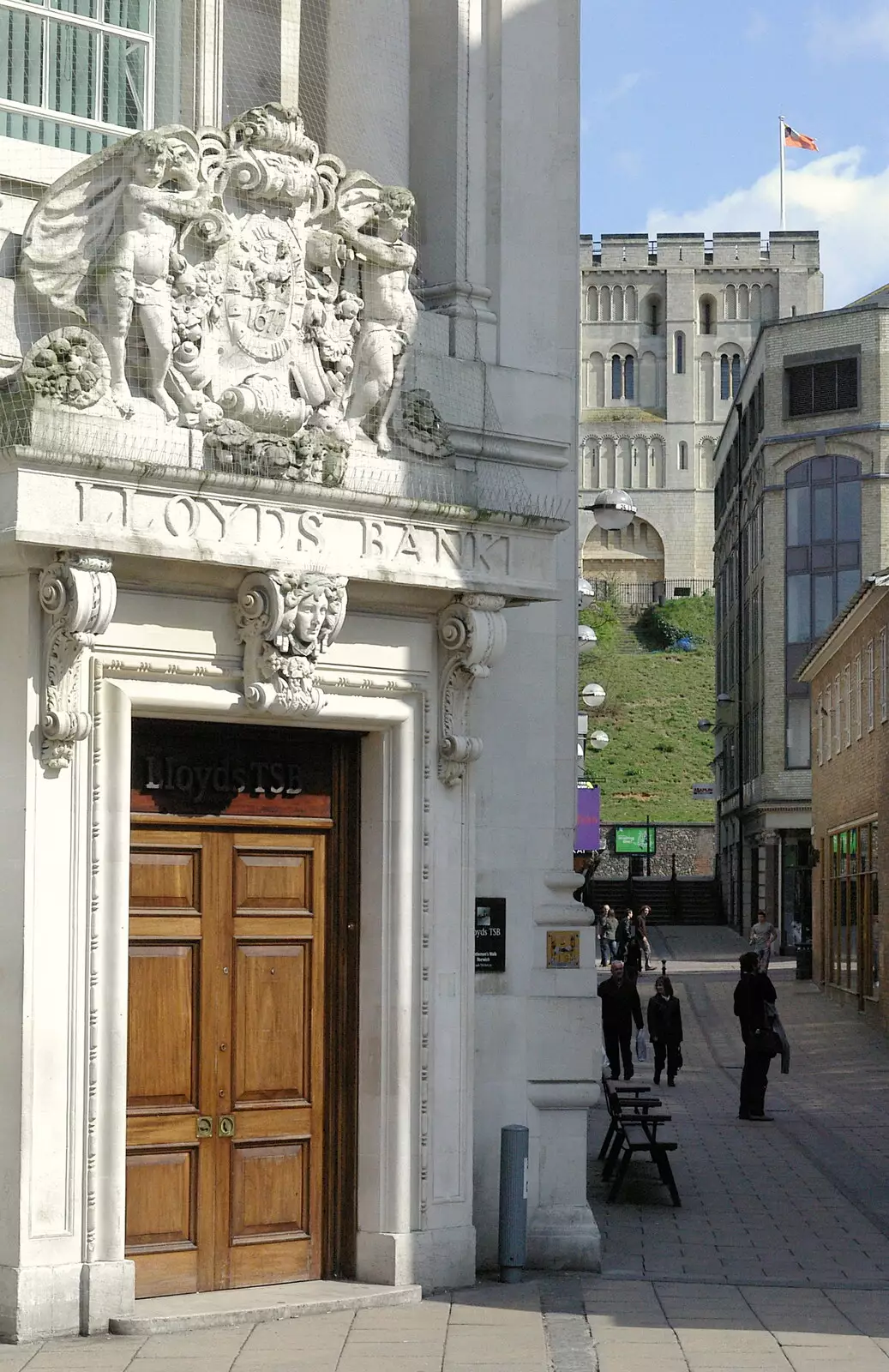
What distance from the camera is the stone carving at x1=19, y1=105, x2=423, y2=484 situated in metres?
10.0

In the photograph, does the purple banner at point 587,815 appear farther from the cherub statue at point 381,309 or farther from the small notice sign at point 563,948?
the cherub statue at point 381,309

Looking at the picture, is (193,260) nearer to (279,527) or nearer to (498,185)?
(279,527)

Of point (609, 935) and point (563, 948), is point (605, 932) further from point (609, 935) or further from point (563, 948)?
point (563, 948)

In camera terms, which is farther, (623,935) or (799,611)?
(799,611)

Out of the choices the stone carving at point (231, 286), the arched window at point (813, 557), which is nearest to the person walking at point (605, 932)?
the arched window at point (813, 557)

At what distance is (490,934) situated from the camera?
11828mm

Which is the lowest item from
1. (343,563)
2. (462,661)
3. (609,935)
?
(609,935)

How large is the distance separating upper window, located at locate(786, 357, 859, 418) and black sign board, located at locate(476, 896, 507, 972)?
48.1 meters

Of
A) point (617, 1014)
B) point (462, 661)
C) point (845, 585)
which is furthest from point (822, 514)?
point (462, 661)

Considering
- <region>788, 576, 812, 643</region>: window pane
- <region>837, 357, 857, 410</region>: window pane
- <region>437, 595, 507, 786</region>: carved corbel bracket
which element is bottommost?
<region>437, 595, 507, 786</region>: carved corbel bracket

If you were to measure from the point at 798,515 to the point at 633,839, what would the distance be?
16416 millimetres

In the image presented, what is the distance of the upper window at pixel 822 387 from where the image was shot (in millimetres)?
58000

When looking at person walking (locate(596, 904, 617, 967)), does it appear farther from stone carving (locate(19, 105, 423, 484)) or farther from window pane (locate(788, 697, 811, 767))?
stone carving (locate(19, 105, 423, 484))

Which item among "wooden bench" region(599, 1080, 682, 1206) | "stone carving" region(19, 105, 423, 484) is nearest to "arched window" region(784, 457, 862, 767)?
"wooden bench" region(599, 1080, 682, 1206)
